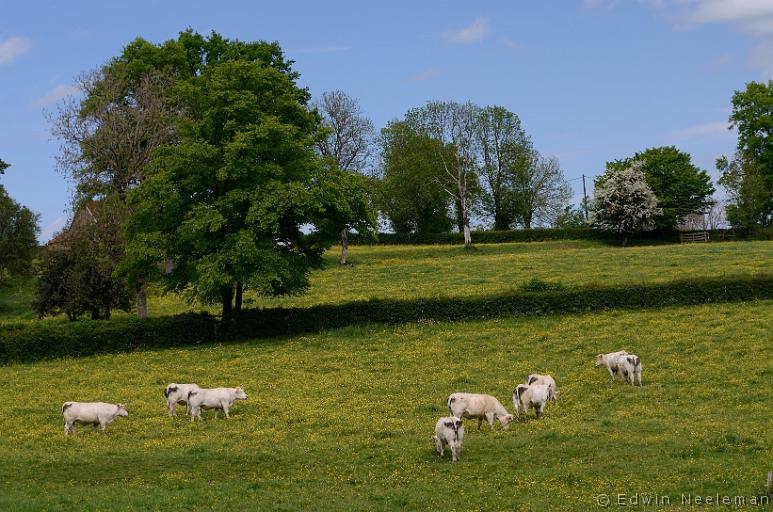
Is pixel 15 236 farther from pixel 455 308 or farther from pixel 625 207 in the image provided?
pixel 625 207

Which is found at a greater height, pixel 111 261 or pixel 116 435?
pixel 111 261

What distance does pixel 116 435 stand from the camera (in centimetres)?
2806

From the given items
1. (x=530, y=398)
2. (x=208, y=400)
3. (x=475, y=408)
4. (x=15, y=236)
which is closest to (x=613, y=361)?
(x=530, y=398)

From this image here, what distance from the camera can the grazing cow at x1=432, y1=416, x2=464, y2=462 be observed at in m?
23.0

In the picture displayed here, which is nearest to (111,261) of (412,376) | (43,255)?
(43,255)

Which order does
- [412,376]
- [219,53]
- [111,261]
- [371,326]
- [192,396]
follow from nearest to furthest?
[192,396] < [412,376] < [371,326] < [111,261] < [219,53]

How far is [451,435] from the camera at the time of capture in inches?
907

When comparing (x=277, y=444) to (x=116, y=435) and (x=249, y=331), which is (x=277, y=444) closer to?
(x=116, y=435)

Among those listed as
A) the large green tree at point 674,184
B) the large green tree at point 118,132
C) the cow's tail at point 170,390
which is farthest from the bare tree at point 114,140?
the large green tree at point 674,184

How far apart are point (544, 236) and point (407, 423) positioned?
69.7m

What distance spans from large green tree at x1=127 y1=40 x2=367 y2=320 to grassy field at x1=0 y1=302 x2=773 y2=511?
4434 millimetres

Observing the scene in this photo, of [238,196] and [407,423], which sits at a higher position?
[238,196]

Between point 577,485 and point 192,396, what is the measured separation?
14400 mm

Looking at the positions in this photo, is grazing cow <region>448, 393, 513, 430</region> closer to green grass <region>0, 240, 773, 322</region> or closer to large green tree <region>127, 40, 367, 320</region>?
large green tree <region>127, 40, 367, 320</region>
